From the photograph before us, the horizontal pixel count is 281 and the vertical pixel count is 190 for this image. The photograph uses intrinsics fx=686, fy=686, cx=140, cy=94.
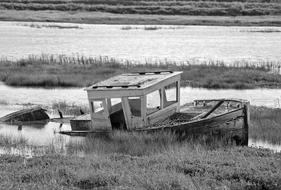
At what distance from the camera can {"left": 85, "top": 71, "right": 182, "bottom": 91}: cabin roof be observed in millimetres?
18031

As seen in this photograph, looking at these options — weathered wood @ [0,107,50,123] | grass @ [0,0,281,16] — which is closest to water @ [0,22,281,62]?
grass @ [0,0,281,16]

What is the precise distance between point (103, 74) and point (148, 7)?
2318 inches

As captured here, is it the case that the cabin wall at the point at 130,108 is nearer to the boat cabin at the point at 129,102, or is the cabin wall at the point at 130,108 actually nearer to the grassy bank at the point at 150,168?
the boat cabin at the point at 129,102

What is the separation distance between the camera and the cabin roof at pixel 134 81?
18031 mm

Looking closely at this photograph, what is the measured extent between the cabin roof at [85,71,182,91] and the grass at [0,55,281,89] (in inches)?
410

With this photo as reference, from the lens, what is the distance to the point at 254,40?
183 feet

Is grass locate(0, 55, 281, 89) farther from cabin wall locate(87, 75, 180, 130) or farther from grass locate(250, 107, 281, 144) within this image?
cabin wall locate(87, 75, 180, 130)

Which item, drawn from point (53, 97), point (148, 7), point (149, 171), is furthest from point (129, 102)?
point (148, 7)

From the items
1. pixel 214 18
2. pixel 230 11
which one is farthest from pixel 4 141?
pixel 230 11

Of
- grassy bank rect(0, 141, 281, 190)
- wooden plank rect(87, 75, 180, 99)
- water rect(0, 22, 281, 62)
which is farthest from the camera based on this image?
water rect(0, 22, 281, 62)

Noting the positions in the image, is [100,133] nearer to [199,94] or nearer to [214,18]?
[199,94]

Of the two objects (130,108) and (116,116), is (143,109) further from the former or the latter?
(116,116)

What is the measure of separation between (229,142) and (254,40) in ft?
131

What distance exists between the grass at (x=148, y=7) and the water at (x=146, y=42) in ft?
54.3
